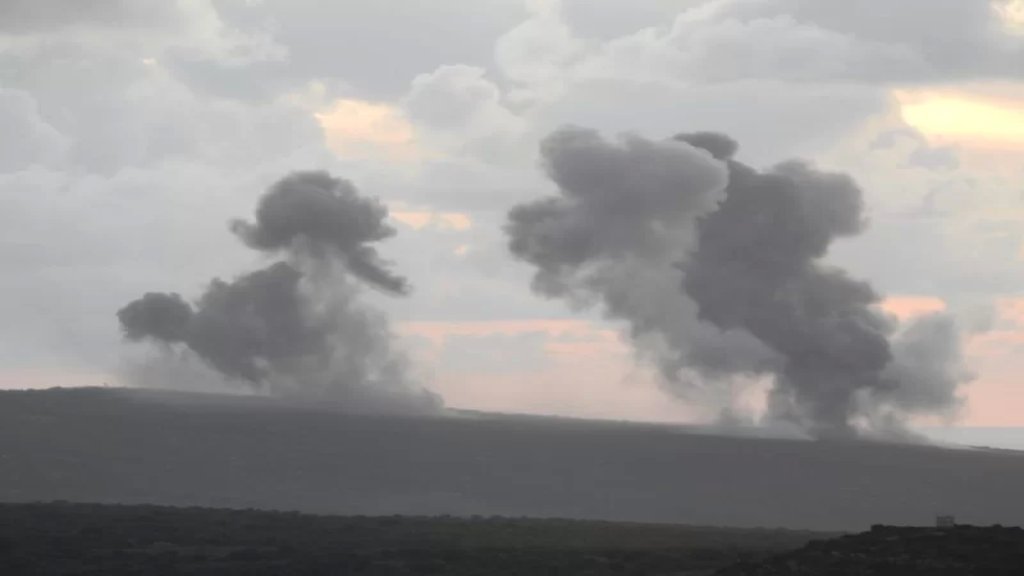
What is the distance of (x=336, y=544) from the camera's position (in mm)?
152250

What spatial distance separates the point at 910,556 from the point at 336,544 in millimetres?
63716

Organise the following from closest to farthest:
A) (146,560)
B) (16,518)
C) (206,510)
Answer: (146,560) < (16,518) < (206,510)

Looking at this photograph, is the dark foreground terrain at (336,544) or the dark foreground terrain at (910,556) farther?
the dark foreground terrain at (336,544)

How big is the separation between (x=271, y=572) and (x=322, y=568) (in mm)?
3663

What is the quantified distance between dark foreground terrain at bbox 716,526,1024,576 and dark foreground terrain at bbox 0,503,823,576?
22261mm

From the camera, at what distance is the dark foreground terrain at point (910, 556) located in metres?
96.4

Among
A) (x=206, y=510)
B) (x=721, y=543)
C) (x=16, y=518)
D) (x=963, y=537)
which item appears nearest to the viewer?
(x=963, y=537)

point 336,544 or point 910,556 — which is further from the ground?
point 336,544

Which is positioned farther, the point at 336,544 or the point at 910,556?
the point at 336,544

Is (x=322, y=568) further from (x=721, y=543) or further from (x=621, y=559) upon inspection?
(x=721, y=543)

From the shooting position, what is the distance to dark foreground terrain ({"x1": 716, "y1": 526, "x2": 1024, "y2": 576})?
316 feet

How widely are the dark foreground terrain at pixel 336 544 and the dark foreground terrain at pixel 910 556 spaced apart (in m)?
22.3

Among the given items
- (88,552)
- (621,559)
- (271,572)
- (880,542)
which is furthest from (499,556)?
(880,542)

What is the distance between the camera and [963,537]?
104 metres
